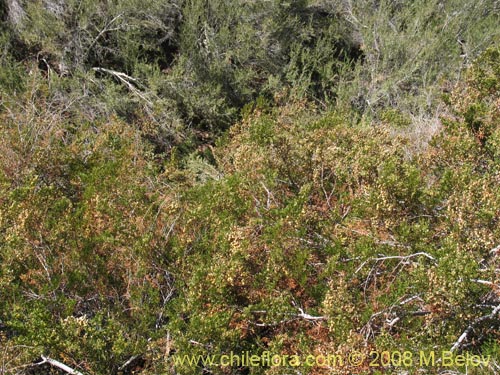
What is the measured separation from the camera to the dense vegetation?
423 centimetres

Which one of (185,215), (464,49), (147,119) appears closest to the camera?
(185,215)

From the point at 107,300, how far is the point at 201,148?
4578mm

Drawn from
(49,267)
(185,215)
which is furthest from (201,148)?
(49,267)

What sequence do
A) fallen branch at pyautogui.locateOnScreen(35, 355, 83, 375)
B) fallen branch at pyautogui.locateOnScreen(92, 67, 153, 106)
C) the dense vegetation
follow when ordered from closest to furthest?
the dense vegetation < fallen branch at pyautogui.locateOnScreen(35, 355, 83, 375) < fallen branch at pyautogui.locateOnScreen(92, 67, 153, 106)

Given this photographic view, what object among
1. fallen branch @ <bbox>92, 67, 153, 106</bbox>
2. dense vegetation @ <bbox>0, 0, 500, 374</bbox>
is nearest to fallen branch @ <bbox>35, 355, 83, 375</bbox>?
dense vegetation @ <bbox>0, 0, 500, 374</bbox>

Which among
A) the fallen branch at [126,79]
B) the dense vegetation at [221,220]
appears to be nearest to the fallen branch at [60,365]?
the dense vegetation at [221,220]

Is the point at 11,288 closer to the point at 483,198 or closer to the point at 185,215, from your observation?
the point at 185,215

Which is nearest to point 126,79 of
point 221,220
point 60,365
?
point 221,220

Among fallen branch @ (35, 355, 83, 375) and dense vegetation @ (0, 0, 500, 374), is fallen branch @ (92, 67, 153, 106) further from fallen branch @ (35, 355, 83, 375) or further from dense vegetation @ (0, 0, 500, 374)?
fallen branch @ (35, 355, 83, 375)

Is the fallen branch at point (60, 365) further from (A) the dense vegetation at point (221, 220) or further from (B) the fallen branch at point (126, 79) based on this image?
(B) the fallen branch at point (126, 79)

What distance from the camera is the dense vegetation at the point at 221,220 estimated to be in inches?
167

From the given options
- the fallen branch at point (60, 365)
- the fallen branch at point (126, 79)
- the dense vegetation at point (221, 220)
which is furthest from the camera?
the fallen branch at point (126, 79)

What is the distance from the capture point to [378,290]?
483 centimetres

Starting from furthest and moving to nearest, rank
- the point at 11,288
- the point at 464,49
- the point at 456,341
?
the point at 464,49 → the point at 11,288 → the point at 456,341
